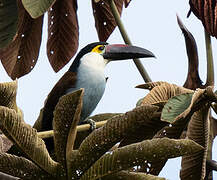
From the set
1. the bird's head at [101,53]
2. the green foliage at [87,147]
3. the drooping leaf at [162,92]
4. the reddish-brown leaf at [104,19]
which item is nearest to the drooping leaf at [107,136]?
the green foliage at [87,147]

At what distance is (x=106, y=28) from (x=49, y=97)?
49 cm

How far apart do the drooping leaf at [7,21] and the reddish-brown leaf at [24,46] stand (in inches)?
23.1

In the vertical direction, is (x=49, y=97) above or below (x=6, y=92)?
below

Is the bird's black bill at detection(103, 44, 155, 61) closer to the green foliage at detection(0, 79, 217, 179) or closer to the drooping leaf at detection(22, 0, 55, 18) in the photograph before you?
the drooping leaf at detection(22, 0, 55, 18)

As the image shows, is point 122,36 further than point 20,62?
No

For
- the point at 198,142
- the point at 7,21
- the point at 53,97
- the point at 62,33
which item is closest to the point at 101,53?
the point at 62,33

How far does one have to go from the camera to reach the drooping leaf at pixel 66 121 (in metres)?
1.21

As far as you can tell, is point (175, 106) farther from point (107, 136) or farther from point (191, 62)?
point (191, 62)

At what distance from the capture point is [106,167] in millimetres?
1308

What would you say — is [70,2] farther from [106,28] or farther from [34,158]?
[34,158]

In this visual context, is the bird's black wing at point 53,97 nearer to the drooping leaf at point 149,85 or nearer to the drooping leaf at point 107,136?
the drooping leaf at point 149,85

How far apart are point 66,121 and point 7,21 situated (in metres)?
0.92

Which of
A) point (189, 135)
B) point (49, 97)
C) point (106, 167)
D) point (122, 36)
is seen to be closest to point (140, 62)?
point (122, 36)

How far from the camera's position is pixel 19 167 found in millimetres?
1307
